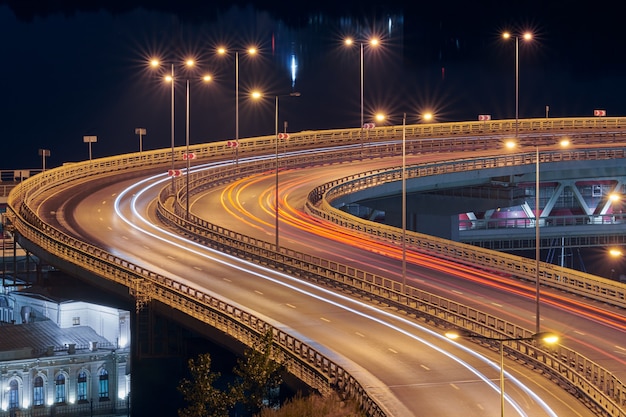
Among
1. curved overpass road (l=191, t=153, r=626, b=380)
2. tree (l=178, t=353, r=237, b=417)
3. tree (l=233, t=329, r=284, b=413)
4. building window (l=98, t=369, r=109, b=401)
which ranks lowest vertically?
building window (l=98, t=369, r=109, b=401)

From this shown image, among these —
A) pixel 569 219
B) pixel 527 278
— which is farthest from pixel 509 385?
pixel 569 219

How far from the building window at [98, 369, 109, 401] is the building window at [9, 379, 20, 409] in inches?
305

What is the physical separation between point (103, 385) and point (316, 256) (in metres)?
50.4

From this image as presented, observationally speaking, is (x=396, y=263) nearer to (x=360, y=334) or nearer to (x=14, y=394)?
(x=360, y=334)

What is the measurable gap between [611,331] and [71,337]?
72677mm

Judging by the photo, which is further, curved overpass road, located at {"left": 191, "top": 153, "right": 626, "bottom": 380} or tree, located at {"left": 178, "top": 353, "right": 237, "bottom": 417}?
curved overpass road, located at {"left": 191, "top": 153, "right": 626, "bottom": 380}

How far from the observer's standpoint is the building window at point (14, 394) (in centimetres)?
10644

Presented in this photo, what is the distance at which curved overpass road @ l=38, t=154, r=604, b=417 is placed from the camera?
39094 millimetres

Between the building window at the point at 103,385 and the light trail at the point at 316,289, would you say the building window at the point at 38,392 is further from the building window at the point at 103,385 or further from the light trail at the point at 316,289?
the light trail at the point at 316,289

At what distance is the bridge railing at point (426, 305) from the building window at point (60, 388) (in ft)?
105

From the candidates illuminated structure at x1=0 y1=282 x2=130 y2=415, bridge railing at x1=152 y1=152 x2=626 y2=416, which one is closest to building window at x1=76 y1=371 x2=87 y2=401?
illuminated structure at x1=0 y1=282 x2=130 y2=415

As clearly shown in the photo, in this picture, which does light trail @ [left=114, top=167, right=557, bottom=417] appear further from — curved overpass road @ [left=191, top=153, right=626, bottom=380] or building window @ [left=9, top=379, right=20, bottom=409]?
building window @ [left=9, top=379, right=20, bottom=409]

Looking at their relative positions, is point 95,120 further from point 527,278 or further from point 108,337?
point 527,278

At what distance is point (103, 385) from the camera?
112m
